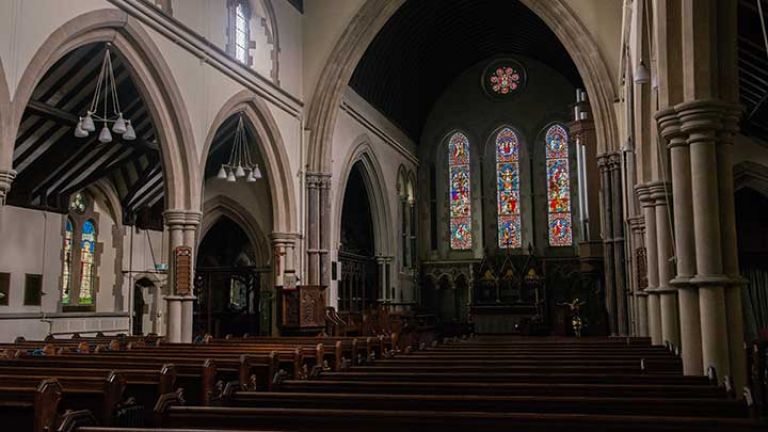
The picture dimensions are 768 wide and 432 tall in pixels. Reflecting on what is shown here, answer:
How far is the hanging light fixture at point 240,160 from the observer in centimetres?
1432

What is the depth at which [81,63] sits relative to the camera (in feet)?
42.6

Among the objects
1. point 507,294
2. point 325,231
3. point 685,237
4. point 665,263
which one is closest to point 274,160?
point 325,231

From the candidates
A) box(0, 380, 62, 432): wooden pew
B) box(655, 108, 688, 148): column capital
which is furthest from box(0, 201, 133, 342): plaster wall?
box(655, 108, 688, 148): column capital

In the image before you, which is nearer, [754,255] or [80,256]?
[754,255]

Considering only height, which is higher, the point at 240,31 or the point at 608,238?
the point at 240,31

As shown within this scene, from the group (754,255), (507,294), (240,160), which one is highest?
(240,160)

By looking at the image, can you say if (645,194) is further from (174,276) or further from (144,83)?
(144,83)

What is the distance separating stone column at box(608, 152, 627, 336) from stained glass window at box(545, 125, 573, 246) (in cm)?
971

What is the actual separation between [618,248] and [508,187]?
10.7 m

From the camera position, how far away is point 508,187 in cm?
2575

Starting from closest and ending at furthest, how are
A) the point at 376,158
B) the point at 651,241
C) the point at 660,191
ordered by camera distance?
the point at 660,191 → the point at 651,241 → the point at 376,158

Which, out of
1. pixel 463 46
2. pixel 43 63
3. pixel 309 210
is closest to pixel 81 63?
pixel 43 63

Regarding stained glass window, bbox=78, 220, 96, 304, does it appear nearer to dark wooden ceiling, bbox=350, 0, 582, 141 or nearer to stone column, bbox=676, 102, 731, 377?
dark wooden ceiling, bbox=350, 0, 582, 141

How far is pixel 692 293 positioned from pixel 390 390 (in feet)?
10.7
